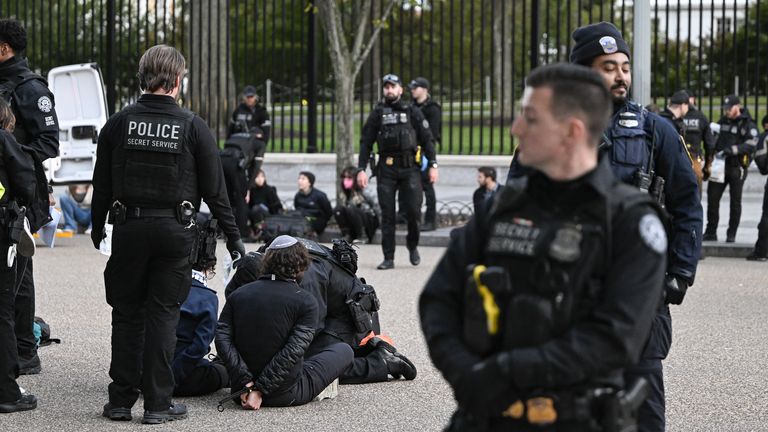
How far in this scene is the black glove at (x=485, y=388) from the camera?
295 cm

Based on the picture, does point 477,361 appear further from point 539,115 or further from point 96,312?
point 96,312

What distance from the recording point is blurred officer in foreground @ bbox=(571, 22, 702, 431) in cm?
450

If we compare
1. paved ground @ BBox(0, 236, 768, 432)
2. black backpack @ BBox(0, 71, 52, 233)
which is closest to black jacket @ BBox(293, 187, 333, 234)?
paved ground @ BBox(0, 236, 768, 432)

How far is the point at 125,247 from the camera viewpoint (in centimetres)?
602

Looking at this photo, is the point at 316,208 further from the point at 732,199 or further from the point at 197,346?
the point at 197,346

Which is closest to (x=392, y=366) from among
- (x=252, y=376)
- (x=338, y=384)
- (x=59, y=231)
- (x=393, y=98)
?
(x=338, y=384)

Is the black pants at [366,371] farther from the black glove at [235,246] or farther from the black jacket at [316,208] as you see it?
the black jacket at [316,208]

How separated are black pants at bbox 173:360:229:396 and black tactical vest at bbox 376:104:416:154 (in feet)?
19.4

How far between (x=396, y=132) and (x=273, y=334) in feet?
20.7

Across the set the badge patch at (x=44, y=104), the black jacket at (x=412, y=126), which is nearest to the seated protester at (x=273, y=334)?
the badge patch at (x=44, y=104)

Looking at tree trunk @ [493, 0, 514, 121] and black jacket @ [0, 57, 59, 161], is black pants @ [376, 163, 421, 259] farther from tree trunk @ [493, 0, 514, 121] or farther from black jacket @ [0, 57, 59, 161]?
black jacket @ [0, 57, 59, 161]

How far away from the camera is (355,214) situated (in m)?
14.8

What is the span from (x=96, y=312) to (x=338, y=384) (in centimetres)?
312

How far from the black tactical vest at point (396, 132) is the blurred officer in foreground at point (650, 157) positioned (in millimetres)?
7855
